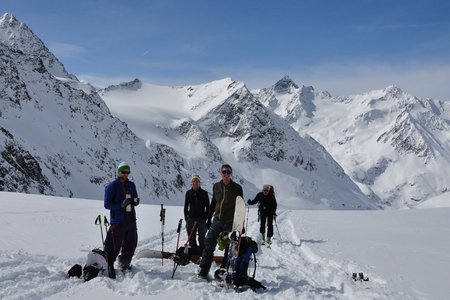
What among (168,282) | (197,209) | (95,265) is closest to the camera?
(168,282)

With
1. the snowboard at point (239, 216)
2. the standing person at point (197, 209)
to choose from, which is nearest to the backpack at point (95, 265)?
the standing person at point (197, 209)

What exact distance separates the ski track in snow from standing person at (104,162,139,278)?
18.3 inches

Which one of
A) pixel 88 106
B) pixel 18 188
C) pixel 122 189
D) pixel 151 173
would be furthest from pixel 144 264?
pixel 88 106

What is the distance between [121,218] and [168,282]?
177 centimetres

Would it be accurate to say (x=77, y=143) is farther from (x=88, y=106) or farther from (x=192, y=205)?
(x=192, y=205)

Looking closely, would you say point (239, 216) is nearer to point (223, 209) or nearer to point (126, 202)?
point (223, 209)

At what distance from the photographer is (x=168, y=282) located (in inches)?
391

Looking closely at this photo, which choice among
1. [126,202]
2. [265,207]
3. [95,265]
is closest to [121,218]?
[126,202]

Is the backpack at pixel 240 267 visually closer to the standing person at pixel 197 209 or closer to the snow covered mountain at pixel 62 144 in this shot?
the standing person at pixel 197 209

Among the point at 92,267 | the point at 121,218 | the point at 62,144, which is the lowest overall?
the point at 92,267

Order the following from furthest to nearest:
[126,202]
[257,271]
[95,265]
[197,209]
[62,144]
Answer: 1. [62,144]
2. [197,209]
3. [257,271]
4. [126,202]
5. [95,265]

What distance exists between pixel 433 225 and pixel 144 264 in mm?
20898

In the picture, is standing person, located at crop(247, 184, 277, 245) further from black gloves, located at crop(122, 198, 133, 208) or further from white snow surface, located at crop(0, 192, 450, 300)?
black gloves, located at crop(122, 198, 133, 208)

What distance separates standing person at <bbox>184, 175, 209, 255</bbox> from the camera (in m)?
12.1
